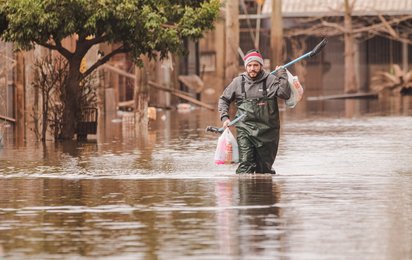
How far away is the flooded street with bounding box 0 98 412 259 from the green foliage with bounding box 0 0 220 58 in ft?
7.12

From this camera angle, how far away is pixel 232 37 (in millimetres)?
49844

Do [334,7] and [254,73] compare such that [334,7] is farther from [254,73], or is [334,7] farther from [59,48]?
[254,73]

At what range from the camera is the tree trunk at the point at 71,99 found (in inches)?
1184

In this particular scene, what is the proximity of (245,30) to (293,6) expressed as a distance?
4.10 metres

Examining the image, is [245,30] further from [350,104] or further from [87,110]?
[87,110]

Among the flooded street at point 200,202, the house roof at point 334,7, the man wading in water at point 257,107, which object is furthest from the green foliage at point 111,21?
the house roof at point 334,7

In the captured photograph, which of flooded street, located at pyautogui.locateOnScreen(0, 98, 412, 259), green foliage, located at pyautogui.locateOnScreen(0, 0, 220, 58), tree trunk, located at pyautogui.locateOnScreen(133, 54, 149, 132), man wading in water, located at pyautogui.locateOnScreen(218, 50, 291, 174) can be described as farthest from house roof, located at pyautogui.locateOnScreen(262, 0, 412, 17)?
man wading in water, located at pyautogui.locateOnScreen(218, 50, 291, 174)

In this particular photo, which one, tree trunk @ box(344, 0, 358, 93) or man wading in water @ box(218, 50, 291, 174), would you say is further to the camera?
tree trunk @ box(344, 0, 358, 93)

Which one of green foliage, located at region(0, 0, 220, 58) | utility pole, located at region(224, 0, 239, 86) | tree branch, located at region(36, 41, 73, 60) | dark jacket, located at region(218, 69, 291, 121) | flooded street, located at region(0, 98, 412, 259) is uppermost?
utility pole, located at region(224, 0, 239, 86)

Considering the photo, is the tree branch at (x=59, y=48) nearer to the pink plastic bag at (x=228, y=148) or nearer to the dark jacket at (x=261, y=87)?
the pink plastic bag at (x=228, y=148)

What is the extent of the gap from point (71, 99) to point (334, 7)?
136 ft

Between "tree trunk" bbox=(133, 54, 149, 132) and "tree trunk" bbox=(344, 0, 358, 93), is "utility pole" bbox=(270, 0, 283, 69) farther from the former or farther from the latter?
"tree trunk" bbox=(133, 54, 149, 132)

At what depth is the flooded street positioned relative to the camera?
12.4 meters

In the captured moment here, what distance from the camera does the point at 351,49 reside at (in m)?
65.9
